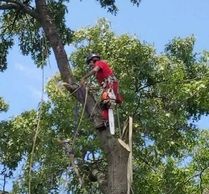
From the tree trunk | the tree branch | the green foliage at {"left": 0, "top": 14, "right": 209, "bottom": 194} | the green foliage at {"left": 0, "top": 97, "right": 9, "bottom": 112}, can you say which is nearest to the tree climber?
the tree trunk

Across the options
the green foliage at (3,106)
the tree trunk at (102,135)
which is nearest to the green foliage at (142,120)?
the green foliage at (3,106)

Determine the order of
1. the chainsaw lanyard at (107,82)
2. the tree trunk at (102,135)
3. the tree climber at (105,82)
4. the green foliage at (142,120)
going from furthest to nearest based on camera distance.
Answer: the green foliage at (142,120)
the chainsaw lanyard at (107,82)
the tree climber at (105,82)
the tree trunk at (102,135)

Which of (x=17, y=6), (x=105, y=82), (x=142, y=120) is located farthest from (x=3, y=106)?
(x=105, y=82)

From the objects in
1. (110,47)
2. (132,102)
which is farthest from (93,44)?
(132,102)

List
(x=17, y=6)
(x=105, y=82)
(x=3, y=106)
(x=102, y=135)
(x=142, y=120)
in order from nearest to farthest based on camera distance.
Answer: (x=102, y=135) → (x=105, y=82) → (x=17, y=6) → (x=142, y=120) → (x=3, y=106)

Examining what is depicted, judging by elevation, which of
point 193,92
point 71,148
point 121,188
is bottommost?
point 121,188

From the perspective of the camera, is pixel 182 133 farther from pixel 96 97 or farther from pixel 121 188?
pixel 121 188

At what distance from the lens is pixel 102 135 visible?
498cm

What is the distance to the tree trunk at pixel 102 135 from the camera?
4461 millimetres

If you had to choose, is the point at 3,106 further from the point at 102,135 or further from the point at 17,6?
the point at 102,135

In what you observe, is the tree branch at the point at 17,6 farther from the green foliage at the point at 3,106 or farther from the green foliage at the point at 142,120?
the green foliage at the point at 3,106

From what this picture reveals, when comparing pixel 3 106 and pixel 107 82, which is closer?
pixel 107 82

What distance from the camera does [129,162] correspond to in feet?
14.0

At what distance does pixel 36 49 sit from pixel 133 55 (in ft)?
9.33
